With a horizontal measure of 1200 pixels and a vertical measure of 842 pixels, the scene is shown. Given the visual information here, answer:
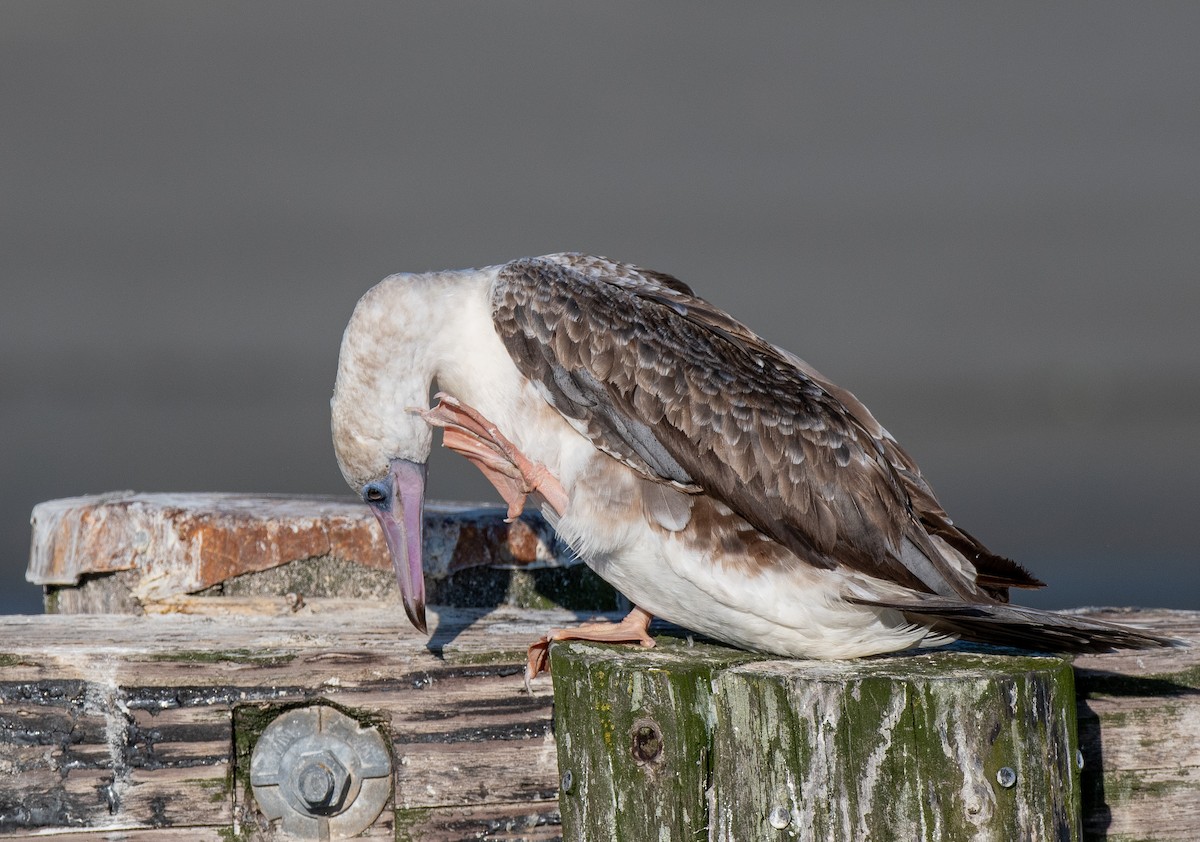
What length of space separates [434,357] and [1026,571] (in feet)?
7.84

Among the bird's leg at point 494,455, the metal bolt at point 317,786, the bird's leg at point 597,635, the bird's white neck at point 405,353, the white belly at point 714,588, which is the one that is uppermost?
the bird's white neck at point 405,353

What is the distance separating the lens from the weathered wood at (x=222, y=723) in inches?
160

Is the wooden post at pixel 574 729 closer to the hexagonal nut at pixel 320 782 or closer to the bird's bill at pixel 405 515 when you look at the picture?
the hexagonal nut at pixel 320 782

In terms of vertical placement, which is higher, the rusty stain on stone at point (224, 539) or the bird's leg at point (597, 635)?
the rusty stain on stone at point (224, 539)

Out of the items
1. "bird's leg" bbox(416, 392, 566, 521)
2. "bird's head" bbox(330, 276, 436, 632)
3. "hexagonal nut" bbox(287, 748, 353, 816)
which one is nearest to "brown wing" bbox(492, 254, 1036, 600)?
"bird's leg" bbox(416, 392, 566, 521)

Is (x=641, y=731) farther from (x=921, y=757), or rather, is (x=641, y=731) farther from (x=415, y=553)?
(x=415, y=553)

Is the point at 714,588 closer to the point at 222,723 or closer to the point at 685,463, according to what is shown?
the point at 685,463

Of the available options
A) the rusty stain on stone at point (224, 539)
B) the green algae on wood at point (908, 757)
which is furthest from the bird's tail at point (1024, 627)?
the rusty stain on stone at point (224, 539)

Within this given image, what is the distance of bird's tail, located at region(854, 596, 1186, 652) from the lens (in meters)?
3.90

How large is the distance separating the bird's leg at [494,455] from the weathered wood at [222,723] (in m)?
0.57

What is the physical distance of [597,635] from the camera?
4.54 m

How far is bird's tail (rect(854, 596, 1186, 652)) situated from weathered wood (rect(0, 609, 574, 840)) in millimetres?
1334

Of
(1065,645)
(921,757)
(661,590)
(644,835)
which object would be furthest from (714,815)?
(1065,645)

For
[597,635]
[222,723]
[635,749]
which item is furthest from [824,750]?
[222,723]
